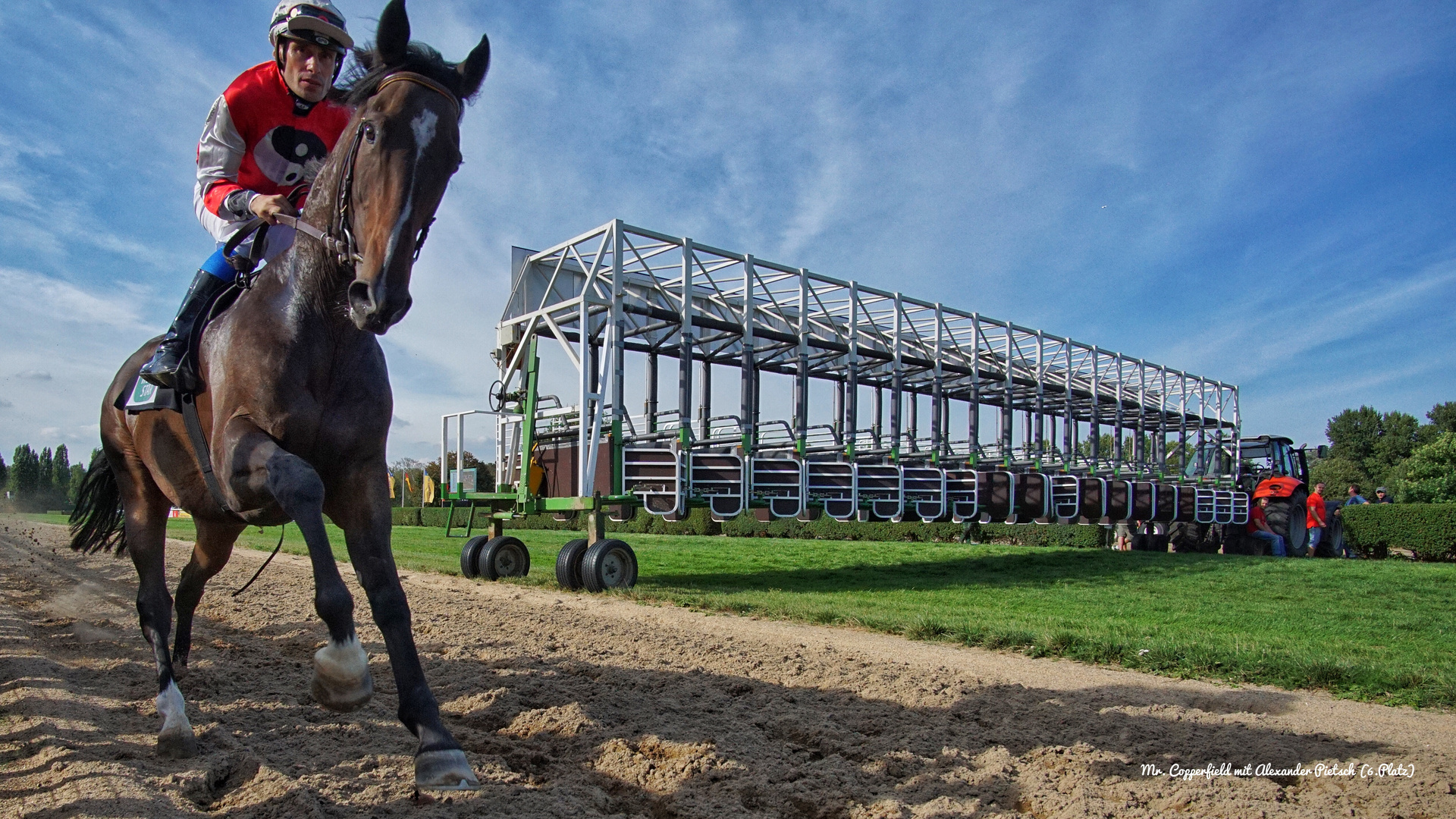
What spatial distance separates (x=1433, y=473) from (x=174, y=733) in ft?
155

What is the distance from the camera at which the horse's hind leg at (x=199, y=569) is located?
3699 millimetres

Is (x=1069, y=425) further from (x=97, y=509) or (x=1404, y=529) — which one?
(x=97, y=509)

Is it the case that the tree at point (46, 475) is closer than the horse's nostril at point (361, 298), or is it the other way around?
the horse's nostril at point (361, 298)

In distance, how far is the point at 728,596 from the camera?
8.09 m

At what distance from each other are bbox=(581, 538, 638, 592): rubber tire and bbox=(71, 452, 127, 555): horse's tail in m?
4.23

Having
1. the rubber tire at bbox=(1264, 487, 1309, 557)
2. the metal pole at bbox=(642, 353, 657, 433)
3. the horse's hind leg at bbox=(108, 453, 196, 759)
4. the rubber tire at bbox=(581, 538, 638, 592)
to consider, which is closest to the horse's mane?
the horse's hind leg at bbox=(108, 453, 196, 759)

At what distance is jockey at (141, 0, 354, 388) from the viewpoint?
9.70 feet

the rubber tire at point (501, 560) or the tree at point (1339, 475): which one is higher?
the tree at point (1339, 475)

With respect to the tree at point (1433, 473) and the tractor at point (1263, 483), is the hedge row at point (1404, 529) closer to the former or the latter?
the tractor at point (1263, 483)

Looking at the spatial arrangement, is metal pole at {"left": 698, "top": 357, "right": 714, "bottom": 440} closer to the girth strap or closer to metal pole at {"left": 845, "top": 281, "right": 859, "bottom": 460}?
metal pole at {"left": 845, "top": 281, "right": 859, "bottom": 460}

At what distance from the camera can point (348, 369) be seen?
265cm

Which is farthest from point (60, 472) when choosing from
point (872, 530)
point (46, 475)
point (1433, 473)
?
point (1433, 473)

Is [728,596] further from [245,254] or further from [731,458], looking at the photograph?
[245,254]

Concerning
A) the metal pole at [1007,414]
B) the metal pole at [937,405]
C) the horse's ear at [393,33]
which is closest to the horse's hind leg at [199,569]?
the horse's ear at [393,33]
